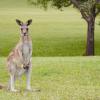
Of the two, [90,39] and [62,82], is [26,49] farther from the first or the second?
[90,39]

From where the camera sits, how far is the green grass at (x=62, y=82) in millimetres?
10383

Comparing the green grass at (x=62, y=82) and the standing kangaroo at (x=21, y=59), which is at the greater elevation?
the standing kangaroo at (x=21, y=59)

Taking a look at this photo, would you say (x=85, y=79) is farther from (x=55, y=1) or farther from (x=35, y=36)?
(x=35, y=36)

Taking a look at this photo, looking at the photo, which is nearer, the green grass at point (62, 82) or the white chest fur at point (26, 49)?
the green grass at point (62, 82)

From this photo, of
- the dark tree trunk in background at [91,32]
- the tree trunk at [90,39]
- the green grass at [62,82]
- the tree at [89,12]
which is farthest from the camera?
the tree trunk at [90,39]

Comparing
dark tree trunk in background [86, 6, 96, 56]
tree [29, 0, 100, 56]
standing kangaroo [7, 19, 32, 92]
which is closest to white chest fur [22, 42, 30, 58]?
standing kangaroo [7, 19, 32, 92]

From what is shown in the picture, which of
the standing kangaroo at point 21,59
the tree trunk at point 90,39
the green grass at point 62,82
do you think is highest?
the standing kangaroo at point 21,59

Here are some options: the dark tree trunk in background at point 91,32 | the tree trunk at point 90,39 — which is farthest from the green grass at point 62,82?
the tree trunk at point 90,39

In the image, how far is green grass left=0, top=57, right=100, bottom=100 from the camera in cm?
1038

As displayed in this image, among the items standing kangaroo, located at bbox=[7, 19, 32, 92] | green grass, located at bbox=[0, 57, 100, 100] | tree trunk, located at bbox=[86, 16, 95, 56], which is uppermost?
standing kangaroo, located at bbox=[7, 19, 32, 92]

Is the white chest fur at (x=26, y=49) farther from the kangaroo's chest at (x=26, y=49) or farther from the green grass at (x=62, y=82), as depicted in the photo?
the green grass at (x=62, y=82)

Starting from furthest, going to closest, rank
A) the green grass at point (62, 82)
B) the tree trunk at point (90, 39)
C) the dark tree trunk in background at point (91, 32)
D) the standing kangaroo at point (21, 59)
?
the tree trunk at point (90, 39) < the dark tree trunk in background at point (91, 32) < the standing kangaroo at point (21, 59) < the green grass at point (62, 82)

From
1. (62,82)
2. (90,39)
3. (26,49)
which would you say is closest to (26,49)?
(26,49)

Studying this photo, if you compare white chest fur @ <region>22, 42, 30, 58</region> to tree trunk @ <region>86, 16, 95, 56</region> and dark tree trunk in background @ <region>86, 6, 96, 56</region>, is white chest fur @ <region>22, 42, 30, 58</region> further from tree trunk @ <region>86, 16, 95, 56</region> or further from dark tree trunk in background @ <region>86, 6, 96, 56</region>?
tree trunk @ <region>86, 16, 95, 56</region>
